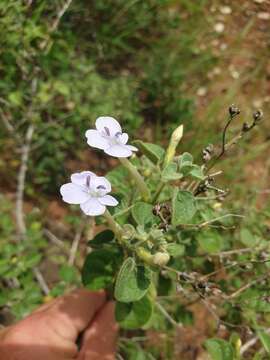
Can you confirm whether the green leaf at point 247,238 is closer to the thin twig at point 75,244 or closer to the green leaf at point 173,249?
the green leaf at point 173,249

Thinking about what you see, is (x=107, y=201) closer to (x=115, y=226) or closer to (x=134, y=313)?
(x=115, y=226)

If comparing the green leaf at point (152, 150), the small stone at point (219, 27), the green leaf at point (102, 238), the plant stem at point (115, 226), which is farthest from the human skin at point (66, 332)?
the small stone at point (219, 27)

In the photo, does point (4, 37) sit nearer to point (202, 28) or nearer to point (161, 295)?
point (161, 295)

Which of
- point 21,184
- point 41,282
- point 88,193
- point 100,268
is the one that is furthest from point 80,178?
point 21,184

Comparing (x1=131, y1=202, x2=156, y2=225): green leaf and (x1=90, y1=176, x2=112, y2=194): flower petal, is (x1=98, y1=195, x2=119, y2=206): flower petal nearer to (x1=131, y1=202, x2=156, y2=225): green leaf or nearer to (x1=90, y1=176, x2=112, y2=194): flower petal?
(x1=90, y1=176, x2=112, y2=194): flower petal

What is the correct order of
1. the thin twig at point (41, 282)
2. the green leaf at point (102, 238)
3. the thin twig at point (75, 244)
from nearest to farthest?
the green leaf at point (102, 238)
the thin twig at point (41, 282)
the thin twig at point (75, 244)

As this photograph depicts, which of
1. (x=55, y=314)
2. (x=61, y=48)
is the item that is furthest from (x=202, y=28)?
(x=55, y=314)
